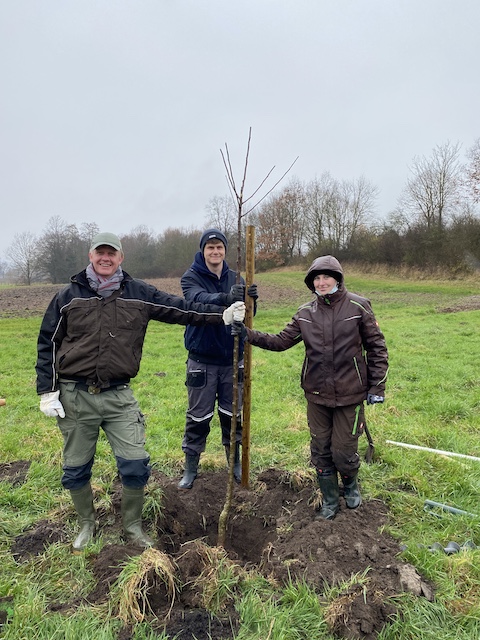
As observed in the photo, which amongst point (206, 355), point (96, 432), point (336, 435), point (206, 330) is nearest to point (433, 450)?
point (336, 435)

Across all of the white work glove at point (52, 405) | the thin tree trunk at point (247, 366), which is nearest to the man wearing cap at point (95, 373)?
the white work glove at point (52, 405)

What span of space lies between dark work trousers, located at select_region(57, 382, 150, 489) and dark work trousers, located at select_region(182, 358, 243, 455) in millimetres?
854

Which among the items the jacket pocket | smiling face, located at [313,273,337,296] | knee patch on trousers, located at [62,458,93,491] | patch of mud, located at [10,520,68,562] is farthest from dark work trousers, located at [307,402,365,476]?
patch of mud, located at [10,520,68,562]

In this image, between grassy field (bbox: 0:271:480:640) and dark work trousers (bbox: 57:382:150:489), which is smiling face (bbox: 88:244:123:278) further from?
grassy field (bbox: 0:271:480:640)

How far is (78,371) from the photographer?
3266mm

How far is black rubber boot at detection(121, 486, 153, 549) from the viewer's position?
345 centimetres

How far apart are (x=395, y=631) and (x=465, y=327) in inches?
508

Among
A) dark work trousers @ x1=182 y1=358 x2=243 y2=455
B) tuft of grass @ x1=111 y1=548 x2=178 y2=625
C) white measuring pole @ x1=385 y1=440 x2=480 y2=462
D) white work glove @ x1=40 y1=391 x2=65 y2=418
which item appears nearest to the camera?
tuft of grass @ x1=111 y1=548 x2=178 y2=625

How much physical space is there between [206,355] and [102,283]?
4.27 ft

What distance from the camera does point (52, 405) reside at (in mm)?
3248

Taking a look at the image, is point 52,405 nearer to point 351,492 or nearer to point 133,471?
point 133,471

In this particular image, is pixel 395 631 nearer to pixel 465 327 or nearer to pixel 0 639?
pixel 0 639

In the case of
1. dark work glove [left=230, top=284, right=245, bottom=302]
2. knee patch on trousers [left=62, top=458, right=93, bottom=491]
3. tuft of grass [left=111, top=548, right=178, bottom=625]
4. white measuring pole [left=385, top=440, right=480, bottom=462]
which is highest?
dark work glove [left=230, top=284, right=245, bottom=302]

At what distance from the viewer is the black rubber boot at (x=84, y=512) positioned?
3433mm
